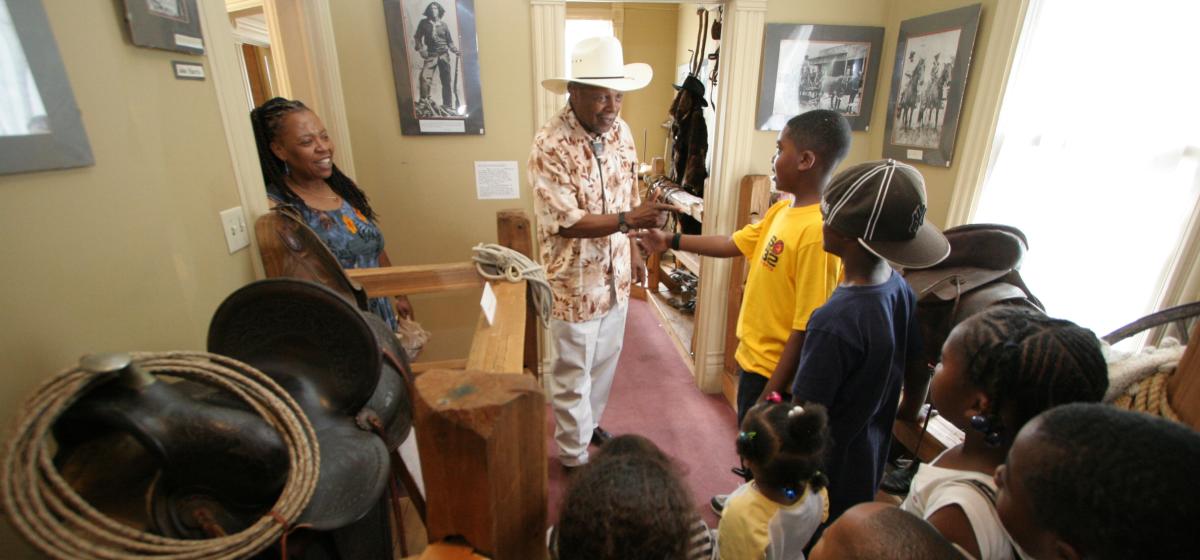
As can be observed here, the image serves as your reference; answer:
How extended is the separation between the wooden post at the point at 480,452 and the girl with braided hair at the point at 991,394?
2.18 ft

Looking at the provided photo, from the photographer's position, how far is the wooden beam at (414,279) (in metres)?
1.36

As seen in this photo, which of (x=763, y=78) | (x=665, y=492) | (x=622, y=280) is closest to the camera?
(x=665, y=492)

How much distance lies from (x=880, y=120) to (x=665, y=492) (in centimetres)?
246

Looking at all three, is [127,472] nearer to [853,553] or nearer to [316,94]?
[853,553]

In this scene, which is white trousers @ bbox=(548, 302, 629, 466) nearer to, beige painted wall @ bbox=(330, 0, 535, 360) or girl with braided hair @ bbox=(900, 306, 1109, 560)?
beige painted wall @ bbox=(330, 0, 535, 360)

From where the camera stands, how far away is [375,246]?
1.75 metres

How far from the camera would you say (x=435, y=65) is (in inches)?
84.0

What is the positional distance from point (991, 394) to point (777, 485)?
1.55ft

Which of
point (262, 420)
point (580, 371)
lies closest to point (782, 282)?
point (580, 371)

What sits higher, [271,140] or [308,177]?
[271,140]

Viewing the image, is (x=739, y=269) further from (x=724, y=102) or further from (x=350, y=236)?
(x=350, y=236)

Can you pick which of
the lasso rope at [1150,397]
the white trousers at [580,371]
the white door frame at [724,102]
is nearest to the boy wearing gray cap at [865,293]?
the lasso rope at [1150,397]

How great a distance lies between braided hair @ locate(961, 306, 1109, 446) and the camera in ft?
2.49

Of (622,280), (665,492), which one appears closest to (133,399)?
(665,492)
